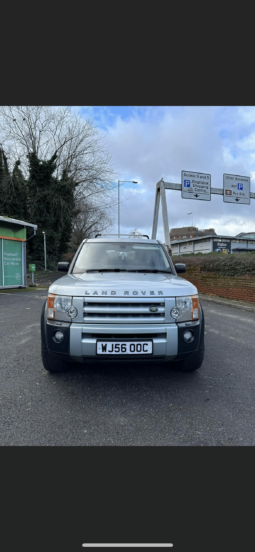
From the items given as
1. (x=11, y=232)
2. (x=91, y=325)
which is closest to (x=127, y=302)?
(x=91, y=325)

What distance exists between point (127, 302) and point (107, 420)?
3.48ft

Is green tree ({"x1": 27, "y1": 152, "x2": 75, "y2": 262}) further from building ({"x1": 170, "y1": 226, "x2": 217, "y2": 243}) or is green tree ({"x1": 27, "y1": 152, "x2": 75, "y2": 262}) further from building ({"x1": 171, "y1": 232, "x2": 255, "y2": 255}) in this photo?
building ({"x1": 170, "y1": 226, "x2": 217, "y2": 243})

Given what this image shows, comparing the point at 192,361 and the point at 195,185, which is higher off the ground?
the point at 195,185

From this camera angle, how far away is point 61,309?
2.88 m

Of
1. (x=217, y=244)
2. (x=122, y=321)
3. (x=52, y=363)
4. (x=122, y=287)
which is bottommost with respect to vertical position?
(x=52, y=363)

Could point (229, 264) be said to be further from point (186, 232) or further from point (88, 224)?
point (186, 232)

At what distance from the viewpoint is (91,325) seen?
2.78 m

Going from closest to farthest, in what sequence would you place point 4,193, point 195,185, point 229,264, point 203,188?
point 229,264 < point 195,185 < point 203,188 < point 4,193

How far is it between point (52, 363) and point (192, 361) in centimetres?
159

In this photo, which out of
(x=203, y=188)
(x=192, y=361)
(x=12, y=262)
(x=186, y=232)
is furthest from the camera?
(x=186, y=232)

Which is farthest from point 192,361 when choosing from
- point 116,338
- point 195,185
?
point 195,185

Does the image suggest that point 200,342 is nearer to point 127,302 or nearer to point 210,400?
point 210,400
